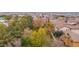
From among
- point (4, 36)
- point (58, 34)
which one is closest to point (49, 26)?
point (58, 34)

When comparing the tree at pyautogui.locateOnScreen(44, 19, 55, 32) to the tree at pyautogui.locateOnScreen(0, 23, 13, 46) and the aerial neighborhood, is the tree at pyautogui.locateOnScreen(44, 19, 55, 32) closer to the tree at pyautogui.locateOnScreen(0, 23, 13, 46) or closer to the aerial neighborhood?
the aerial neighborhood

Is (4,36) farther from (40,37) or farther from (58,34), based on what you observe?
(58,34)

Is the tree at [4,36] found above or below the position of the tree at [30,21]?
below

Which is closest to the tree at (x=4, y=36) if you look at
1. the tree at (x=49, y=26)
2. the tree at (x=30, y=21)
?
the tree at (x=30, y=21)

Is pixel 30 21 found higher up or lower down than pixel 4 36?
higher up

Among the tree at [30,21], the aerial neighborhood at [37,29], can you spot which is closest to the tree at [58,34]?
the aerial neighborhood at [37,29]

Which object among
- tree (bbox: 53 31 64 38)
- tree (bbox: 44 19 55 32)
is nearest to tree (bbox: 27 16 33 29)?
tree (bbox: 44 19 55 32)

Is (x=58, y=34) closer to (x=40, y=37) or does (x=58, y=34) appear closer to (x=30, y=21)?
(x=40, y=37)

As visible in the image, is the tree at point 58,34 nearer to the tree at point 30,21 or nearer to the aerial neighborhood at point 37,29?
the aerial neighborhood at point 37,29

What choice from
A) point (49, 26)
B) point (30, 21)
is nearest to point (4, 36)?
point (30, 21)

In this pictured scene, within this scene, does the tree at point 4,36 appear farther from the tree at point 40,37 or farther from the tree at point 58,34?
the tree at point 58,34

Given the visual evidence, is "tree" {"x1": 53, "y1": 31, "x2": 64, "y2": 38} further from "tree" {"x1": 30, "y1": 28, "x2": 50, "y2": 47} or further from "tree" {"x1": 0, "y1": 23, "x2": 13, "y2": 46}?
"tree" {"x1": 0, "y1": 23, "x2": 13, "y2": 46}

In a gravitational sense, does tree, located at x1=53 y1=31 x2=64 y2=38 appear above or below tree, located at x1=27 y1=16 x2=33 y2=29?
below
